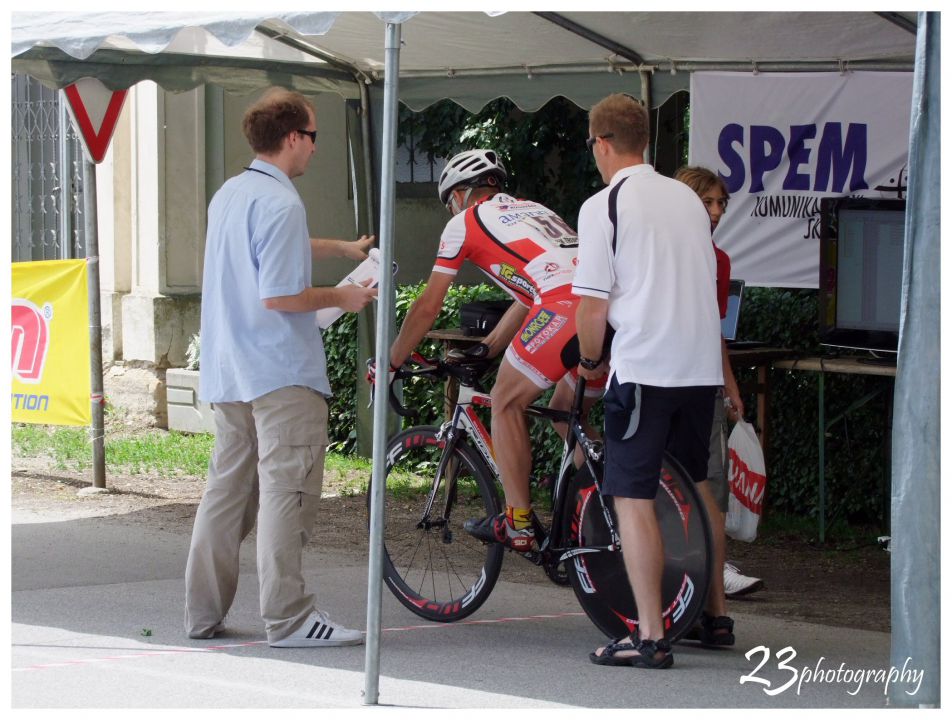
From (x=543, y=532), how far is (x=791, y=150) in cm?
354

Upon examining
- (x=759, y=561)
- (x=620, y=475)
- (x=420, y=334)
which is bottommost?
(x=759, y=561)

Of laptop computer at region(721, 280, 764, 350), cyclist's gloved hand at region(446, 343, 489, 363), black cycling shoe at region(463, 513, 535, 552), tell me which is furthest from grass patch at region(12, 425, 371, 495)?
black cycling shoe at region(463, 513, 535, 552)

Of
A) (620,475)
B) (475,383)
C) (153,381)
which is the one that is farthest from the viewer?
(153,381)

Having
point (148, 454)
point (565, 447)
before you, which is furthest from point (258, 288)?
point (148, 454)

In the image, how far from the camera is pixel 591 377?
18.1 ft

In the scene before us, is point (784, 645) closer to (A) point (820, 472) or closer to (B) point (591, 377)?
(B) point (591, 377)

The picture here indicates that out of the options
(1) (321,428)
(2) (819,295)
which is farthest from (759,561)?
(1) (321,428)

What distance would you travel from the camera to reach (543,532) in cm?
591

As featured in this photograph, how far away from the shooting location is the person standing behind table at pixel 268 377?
555 centimetres

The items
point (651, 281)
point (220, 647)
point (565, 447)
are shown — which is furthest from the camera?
point (565, 447)

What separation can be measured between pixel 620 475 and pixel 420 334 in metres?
1.15

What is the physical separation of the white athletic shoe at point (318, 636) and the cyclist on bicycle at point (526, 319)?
2.10 feet

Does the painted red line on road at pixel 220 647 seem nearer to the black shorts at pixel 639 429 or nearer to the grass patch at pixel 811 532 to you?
the black shorts at pixel 639 429

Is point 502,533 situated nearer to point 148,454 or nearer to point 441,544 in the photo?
point 441,544
